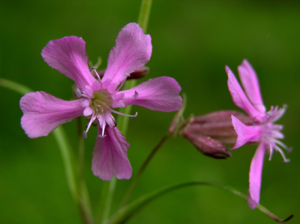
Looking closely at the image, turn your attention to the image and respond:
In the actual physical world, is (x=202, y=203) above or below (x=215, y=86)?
below

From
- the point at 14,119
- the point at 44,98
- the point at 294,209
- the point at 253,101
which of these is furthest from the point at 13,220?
the point at 294,209

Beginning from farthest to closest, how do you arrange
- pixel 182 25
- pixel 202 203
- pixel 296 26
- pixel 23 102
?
1. pixel 296 26
2. pixel 182 25
3. pixel 202 203
4. pixel 23 102

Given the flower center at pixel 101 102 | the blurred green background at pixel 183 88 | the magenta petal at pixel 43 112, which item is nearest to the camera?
the magenta petal at pixel 43 112

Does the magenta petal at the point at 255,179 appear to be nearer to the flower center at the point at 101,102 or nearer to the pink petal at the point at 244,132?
the pink petal at the point at 244,132

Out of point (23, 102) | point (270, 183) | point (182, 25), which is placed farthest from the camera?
point (182, 25)

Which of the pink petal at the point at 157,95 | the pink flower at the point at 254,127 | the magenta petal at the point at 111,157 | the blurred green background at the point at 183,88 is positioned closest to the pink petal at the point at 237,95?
the pink flower at the point at 254,127

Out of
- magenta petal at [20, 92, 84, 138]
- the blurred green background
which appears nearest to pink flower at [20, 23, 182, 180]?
magenta petal at [20, 92, 84, 138]

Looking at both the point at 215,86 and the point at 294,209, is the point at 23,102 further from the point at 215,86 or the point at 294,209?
the point at 215,86

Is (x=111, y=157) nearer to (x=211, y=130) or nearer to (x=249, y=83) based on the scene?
(x=211, y=130)
